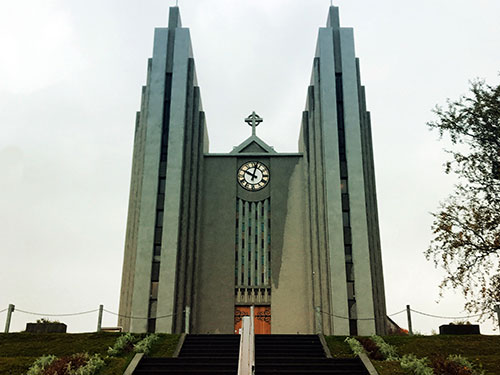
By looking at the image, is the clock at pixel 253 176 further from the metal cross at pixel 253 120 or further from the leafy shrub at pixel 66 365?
the leafy shrub at pixel 66 365

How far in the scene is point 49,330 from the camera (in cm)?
1984

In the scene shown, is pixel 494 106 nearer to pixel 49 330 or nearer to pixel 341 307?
pixel 341 307

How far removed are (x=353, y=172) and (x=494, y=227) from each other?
12.2 m

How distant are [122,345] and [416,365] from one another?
9015mm

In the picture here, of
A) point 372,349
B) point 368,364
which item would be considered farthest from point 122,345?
A: point 372,349

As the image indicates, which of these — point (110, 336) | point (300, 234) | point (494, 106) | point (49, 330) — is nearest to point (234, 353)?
point (110, 336)

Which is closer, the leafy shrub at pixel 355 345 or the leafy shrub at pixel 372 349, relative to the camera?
the leafy shrub at pixel 372 349

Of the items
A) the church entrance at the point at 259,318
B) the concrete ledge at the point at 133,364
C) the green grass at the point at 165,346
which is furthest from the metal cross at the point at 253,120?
the concrete ledge at the point at 133,364

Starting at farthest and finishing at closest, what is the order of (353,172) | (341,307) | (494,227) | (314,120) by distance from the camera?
(314,120), (353,172), (341,307), (494,227)

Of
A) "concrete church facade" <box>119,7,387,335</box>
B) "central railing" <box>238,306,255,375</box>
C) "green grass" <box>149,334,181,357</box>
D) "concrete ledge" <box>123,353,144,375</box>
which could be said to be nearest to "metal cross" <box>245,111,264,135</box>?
"concrete church facade" <box>119,7,387,335</box>

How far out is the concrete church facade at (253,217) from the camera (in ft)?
87.4

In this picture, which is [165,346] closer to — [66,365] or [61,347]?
[61,347]

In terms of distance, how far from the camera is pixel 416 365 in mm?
14109

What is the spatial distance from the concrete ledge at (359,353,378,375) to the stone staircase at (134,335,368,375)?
128 millimetres
